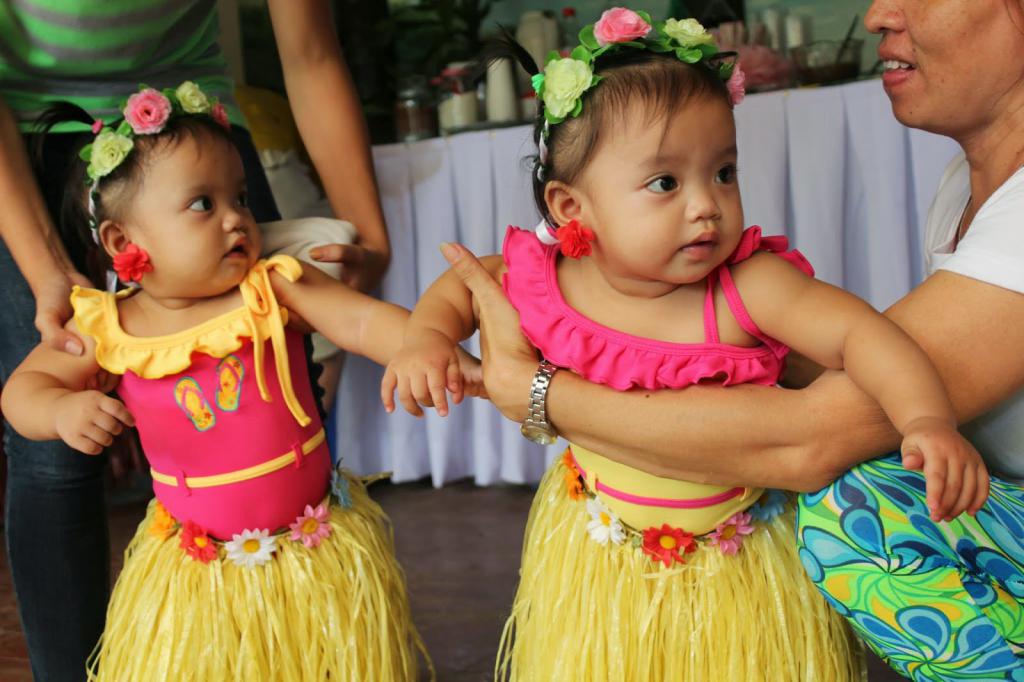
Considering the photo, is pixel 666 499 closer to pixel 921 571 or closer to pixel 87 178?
pixel 921 571

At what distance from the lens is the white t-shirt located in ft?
3.51

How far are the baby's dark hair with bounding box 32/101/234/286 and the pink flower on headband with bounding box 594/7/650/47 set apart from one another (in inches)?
22.7

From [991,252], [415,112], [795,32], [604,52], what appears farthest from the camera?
[415,112]

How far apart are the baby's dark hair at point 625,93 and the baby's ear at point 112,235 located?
63cm

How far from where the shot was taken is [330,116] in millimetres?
1659

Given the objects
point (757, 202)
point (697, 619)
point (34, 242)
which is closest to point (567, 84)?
point (697, 619)

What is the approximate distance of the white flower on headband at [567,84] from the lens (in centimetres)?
116

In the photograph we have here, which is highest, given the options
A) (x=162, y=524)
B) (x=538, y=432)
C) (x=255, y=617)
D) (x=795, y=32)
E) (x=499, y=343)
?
(x=795, y=32)

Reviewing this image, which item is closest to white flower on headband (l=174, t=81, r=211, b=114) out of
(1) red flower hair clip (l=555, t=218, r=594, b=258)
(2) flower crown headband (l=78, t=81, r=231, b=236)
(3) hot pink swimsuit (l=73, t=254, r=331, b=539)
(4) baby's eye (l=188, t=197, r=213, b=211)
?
(2) flower crown headband (l=78, t=81, r=231, b=236)

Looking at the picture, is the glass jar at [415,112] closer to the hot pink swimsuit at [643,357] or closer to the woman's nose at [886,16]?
the hot pink swimsuit at [643,357]

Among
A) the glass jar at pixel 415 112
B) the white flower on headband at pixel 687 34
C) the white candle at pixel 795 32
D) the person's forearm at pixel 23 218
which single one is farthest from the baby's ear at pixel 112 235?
the white candle at pixel 795 32

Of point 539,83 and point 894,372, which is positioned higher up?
point 539,83

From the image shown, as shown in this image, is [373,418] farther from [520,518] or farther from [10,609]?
[10,609]

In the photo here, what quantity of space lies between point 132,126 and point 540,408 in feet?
2.26
